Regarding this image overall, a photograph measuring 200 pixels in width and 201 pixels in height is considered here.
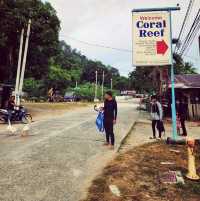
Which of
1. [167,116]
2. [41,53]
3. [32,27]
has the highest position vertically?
[32,27]

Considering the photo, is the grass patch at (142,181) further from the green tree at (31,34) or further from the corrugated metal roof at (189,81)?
the green tree at (31,34)

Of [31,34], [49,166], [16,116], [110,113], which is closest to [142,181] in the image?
[49,166]

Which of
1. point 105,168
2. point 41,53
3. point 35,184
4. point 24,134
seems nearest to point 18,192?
point 35,184

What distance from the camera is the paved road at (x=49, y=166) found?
6.19 m

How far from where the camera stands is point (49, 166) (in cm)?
822

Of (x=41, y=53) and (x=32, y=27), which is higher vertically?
(x=32, y=27)

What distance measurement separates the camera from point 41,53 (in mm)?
31547

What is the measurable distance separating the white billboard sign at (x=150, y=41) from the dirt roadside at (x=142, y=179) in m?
3.48

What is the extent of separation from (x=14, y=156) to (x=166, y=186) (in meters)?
4.57

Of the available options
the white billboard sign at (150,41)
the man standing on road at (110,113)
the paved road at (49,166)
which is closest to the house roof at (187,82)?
the white billboard sign at (150,41)

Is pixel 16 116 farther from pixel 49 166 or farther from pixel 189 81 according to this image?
pixel 189 81

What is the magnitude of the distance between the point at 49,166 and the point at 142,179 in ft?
7.72

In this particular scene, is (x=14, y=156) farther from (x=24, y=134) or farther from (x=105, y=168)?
(x=24, y=134)

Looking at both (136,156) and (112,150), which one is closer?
(136,156)
